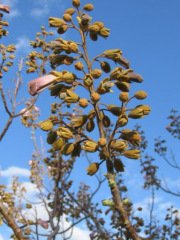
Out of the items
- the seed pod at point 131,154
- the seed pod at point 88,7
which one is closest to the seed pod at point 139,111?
the seed pod at point 131,154

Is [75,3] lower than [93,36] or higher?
higher

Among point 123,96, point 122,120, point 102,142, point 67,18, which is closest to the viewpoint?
point 102,142

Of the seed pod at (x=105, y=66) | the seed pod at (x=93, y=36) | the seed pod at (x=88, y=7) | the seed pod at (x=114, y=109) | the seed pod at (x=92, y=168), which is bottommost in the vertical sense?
the seed pod at (x=92, y=168)

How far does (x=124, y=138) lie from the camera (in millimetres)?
1915

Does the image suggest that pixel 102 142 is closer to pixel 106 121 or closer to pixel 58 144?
pixel 106 121

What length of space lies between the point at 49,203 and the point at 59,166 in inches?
28.1

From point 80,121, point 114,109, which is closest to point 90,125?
point 80,121

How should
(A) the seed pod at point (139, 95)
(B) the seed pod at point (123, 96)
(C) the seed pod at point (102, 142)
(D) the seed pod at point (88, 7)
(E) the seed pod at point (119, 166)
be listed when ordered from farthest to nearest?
(D) the seed pod at point (88, 7) < (A) the seed pod at point (139, 95) < (B) the seed pod at point (123, 96) < (E) the seed pod at point (119, 166) < (C) the seed pod at point (102, 142)

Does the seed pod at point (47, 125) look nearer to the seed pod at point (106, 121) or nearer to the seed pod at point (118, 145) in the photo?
the seed pod at point (106, 121)

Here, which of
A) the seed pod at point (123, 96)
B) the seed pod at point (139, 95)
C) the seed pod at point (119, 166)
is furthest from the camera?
the seed pod at point (139, 95)

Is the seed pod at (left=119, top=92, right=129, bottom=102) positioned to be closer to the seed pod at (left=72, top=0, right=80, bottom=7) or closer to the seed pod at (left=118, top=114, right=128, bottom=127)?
the seed pod at (left=118, top=114, right=128, bottom=127)

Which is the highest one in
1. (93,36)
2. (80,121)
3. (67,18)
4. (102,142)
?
(67,18)

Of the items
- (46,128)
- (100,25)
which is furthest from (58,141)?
(100,25)

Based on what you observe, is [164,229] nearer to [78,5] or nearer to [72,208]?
[72,208]
